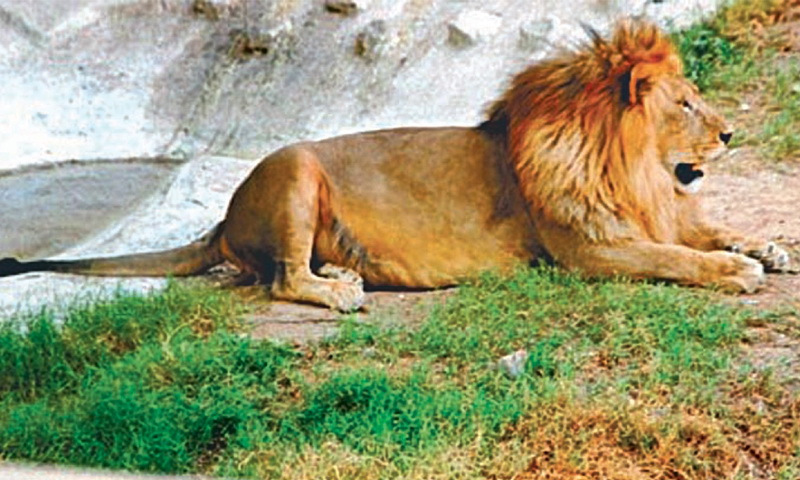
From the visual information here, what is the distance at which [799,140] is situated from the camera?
4094 millimetres

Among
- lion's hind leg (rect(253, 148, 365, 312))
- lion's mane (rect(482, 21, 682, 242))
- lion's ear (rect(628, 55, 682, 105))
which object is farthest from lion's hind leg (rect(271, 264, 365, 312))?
lion's ear (rect(628, 55, 682, 105))

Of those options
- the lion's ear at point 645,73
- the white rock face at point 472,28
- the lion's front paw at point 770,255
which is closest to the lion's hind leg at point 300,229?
the lion's ear at point 645,73

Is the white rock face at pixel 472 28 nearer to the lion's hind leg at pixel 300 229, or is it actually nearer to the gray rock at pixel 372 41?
the gray rock at pixel 372 41

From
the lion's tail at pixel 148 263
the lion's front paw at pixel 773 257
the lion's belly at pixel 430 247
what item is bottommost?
the lion's tail at pixel 148 263

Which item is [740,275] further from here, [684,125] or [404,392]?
[404,392]

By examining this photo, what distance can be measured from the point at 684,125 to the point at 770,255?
0.30m

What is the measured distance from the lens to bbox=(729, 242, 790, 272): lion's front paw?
3.76 m

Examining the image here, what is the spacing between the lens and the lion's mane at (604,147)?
12.4ft

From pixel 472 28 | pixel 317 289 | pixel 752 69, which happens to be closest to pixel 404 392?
pixel 317 289

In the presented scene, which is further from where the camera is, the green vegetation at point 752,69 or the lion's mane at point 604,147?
the green vegetation at point 752,69

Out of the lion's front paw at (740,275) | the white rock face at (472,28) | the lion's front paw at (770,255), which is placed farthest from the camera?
the white rock face at (472,28)

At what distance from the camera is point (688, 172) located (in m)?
3.87

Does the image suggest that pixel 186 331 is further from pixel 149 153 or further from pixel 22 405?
pixel 149 153

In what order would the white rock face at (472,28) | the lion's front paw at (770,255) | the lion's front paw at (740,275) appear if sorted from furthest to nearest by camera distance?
the white rock face at (472,28) → the lion's front paw at (770,255) → the lion's front paw at (740,275)
